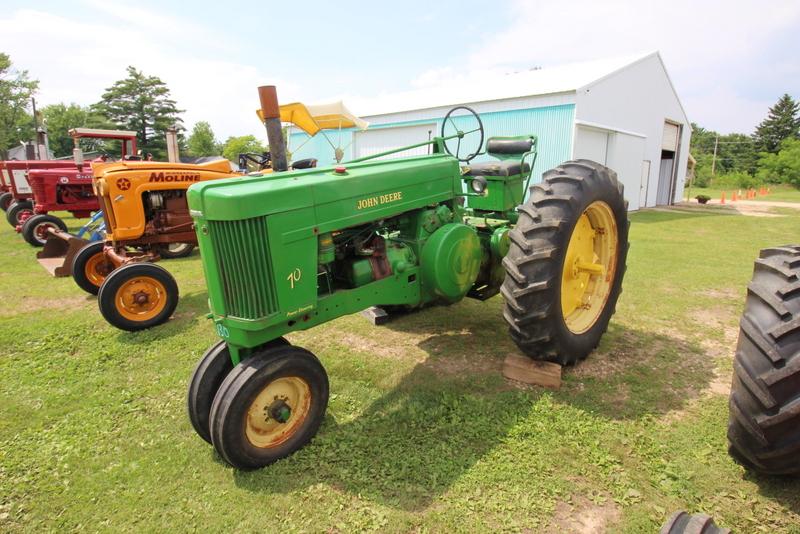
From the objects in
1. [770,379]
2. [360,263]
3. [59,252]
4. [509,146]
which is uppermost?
[509,146]

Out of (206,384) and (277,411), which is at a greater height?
(206,384)

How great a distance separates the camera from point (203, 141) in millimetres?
67938

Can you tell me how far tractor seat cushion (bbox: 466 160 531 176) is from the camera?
409 centimetres

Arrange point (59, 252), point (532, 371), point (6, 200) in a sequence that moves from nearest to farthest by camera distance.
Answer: point (532, 371) → point (59, 252) → point (6, 200)

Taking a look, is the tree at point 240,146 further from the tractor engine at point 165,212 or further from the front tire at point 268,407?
the front tire at point 268,407

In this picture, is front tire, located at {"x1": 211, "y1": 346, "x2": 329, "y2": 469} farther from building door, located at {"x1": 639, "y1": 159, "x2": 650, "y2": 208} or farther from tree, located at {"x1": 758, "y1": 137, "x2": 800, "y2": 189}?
tree, located at {"x1": 758, "y1": 137, "x2": 800, "y2": 189}

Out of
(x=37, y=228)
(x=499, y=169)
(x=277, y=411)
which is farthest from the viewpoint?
(x=37, y=228)

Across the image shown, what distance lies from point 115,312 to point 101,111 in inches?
1916

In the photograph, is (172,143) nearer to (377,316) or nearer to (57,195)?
(57,195)

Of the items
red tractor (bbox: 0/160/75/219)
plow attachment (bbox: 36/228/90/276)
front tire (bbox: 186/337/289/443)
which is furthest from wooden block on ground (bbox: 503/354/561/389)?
red tractor (bbox: 0/160/75/219)

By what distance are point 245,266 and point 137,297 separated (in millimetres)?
2723

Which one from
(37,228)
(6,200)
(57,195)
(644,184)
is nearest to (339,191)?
(37,228)

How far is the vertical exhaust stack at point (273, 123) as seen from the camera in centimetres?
277

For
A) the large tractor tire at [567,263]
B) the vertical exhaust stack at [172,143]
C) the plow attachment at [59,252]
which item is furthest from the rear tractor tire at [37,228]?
the large tractor tire at [567,263]
